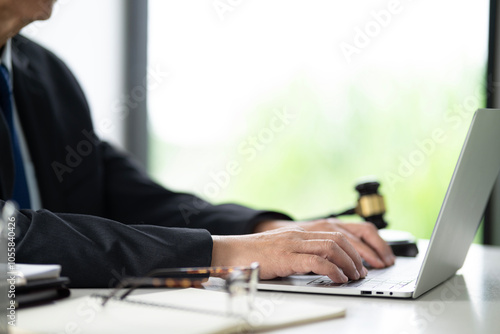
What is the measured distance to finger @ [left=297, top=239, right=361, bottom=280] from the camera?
1040 millimetres

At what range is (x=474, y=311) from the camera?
90 centimetres

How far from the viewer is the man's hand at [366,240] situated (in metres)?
1.28

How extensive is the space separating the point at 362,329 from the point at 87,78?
287 cm

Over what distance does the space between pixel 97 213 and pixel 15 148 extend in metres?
0.33

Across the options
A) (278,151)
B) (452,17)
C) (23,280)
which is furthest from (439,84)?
(23,280)

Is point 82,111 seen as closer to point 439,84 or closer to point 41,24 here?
point 41,24

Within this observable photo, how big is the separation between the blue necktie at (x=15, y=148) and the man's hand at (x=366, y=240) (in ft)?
2.53

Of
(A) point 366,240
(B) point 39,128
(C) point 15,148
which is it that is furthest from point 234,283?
(B) point 39,128

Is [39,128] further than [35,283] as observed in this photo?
Yes

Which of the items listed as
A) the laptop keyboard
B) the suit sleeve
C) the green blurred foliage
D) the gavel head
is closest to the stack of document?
the suit sleeve

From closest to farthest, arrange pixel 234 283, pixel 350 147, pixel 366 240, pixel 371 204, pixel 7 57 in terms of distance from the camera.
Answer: pixel 234 283, pixel 366 240, pixel 371 204, pixel 7 57, pixel 350 147

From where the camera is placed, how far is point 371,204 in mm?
1596

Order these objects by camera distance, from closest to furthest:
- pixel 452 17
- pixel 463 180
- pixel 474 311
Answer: pixel 474 311 → pixel 463 180 → pixel 452 17

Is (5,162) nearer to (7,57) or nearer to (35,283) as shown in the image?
(7,57)
